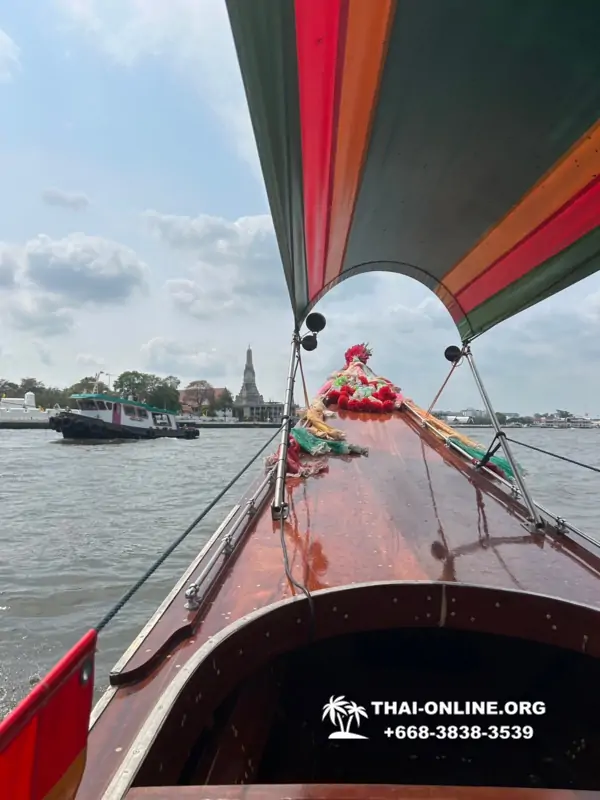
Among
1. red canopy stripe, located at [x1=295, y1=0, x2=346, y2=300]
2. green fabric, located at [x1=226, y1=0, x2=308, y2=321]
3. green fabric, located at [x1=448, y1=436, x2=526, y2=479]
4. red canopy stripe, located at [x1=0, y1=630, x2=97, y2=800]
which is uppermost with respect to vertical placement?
red canopy stripe, located at [x1=295, y1=0, x2=346, y2=300]

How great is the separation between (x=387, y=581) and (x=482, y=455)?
268cm

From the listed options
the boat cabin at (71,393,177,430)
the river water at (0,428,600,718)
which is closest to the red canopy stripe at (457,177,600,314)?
the river water at (0,428,600,718)

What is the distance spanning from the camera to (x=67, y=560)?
5312mm

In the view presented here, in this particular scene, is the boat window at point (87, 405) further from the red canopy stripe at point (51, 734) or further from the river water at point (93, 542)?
the red canopy stripe at point (51, 734)

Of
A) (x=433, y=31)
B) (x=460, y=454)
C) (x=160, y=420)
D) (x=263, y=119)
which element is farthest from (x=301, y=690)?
(x=160, y=420)

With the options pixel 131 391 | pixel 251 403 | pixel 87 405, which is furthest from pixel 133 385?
pixel 87 405

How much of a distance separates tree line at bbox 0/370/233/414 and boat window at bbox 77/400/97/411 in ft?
91.6

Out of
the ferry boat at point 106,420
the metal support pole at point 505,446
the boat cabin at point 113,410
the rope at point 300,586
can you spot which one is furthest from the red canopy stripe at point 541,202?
the boat cabin at point 113,410

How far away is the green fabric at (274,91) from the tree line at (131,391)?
2222 inches

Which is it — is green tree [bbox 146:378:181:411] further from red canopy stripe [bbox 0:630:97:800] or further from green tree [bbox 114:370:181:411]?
red canopy stripe [bbox 0:630:97:800]

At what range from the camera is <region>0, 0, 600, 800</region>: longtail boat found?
1181mm

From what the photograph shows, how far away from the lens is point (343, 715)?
2.00 metres

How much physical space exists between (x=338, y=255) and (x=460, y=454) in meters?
1.86

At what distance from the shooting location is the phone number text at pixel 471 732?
6.01 ft
